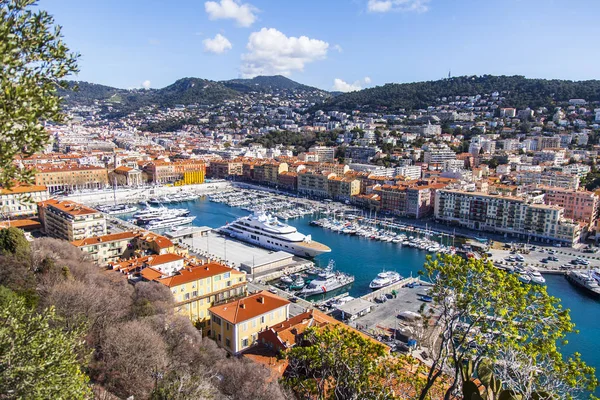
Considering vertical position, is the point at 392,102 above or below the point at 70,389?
above

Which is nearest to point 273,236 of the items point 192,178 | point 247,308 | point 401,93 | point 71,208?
point 71,208

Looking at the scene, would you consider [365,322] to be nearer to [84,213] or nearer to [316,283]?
[316,283]

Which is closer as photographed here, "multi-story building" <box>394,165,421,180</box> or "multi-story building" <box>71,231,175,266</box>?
"multi-story building" <box>71,231,175,266</box>

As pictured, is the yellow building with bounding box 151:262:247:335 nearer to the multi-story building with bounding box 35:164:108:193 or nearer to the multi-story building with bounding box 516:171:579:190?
the multi-story building with bounding box 516:171:579:190

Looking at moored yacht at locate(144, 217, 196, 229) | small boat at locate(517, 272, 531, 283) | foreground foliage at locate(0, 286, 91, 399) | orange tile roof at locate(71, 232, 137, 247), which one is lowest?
small boat at locate(517, 272, 531, 283)

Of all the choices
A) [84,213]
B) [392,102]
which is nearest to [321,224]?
[84,213]

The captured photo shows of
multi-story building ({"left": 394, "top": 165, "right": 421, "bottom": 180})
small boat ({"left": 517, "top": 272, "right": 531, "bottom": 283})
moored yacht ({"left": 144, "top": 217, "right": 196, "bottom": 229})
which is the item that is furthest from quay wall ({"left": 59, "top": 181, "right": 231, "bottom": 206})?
small boat ({"left": 517, "top": 272, "right": 531, "bottom": 283})

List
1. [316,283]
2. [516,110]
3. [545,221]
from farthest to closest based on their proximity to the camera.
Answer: [516,110]
[545,221]
[316,283]

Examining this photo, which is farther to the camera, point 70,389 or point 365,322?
point 365,322
